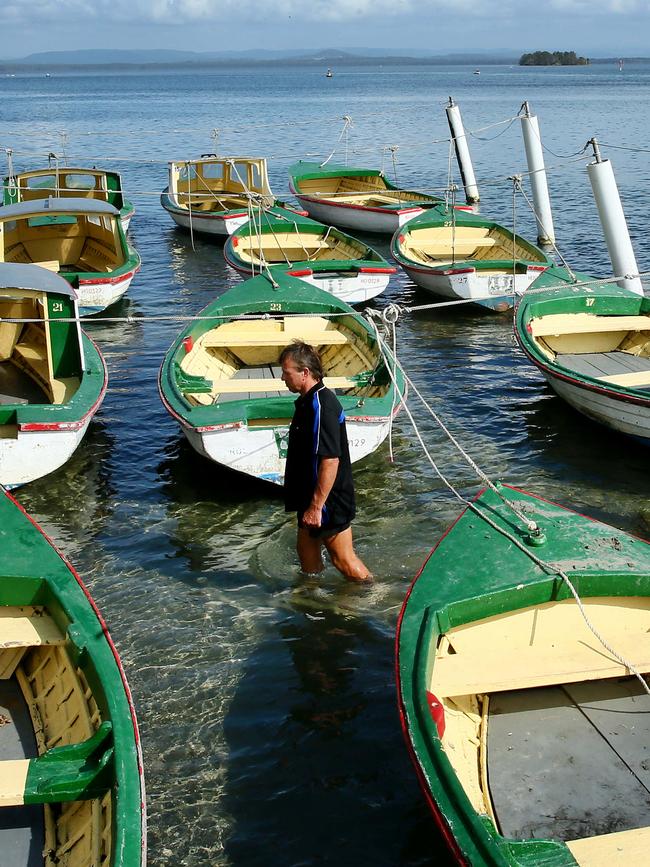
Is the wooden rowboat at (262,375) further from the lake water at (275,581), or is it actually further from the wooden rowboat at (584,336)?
the wooden rowboat at (584,336)

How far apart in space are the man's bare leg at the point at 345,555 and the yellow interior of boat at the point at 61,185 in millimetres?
16746

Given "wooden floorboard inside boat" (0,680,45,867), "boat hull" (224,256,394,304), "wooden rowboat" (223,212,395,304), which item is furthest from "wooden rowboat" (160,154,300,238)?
"wooden floorboard inside boat" (0,680,45,867)

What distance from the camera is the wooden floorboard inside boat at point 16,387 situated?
11.1 meters

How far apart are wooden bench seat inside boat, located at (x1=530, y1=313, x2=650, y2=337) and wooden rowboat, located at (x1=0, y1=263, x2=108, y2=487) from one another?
6.01 metres

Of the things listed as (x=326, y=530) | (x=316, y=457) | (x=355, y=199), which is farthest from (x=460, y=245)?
(x=316, y=457)

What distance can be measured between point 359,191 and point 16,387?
1670 cm

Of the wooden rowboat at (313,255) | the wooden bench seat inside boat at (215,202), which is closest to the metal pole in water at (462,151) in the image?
the wooden bench seat inside boat at (215,202)

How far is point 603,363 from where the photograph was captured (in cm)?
1209

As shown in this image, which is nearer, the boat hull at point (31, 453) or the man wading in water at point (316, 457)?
the man wading in water at point (316, 457)

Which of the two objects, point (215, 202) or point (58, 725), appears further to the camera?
point (215, 202)

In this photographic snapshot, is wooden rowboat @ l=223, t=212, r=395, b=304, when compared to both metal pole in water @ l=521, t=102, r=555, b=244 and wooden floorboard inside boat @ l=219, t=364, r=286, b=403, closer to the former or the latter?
wooden floorboard inside boat @ l=219, t=364, r=286, b=403

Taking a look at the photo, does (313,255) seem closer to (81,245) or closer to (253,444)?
(81,245)

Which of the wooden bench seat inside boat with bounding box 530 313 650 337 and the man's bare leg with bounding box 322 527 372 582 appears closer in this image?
the man's bare leg with bounding box 322 527 372 582

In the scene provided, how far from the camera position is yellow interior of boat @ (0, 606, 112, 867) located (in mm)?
4367
